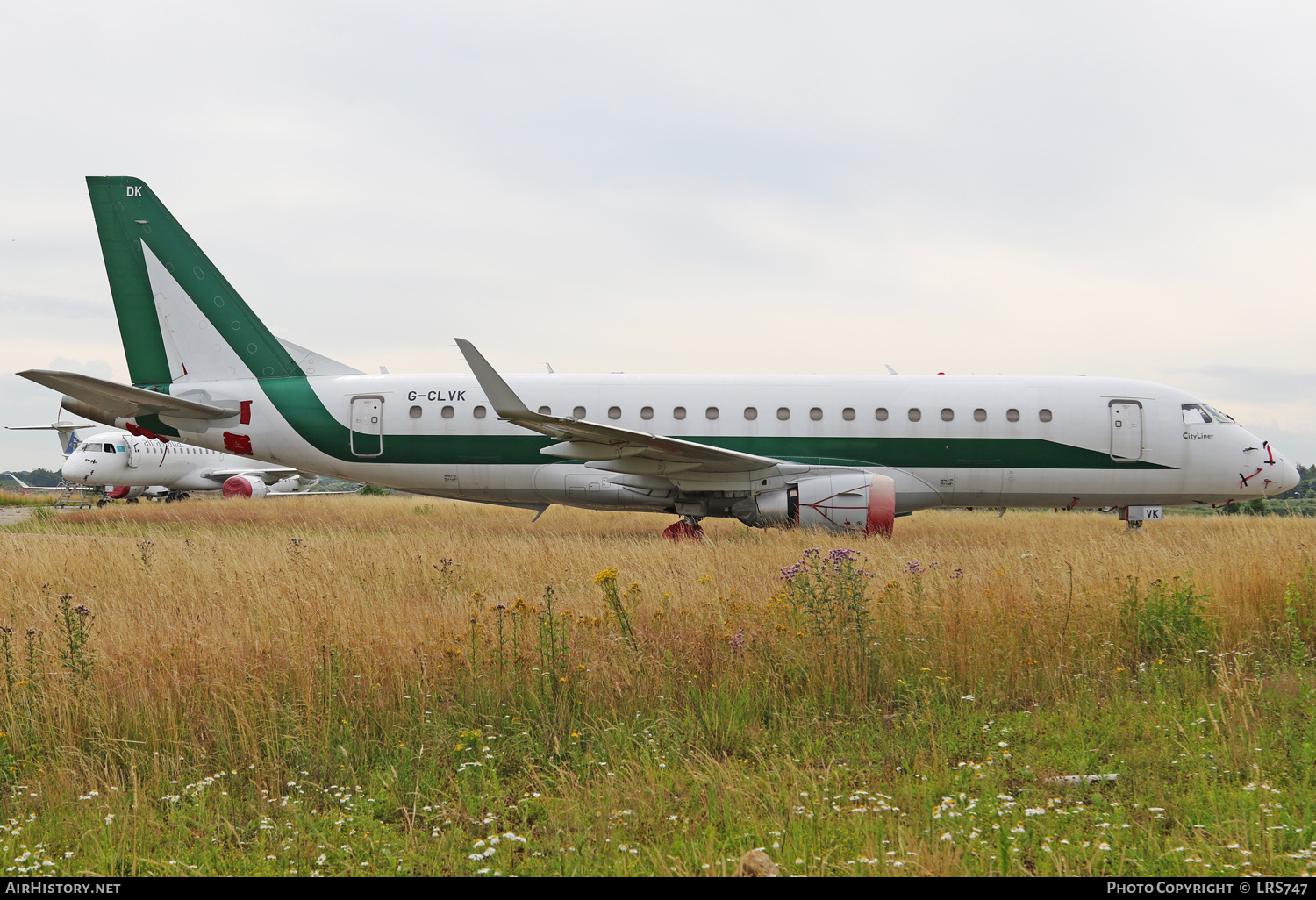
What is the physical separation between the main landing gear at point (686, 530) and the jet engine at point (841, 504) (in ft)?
4.63

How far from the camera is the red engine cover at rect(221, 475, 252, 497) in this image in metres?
36.4

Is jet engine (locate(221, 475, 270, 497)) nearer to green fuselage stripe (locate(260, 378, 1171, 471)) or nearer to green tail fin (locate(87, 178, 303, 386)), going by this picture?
green tail fin (locate(87, 178, 303, 386))

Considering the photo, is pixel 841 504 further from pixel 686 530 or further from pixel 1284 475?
pixel 1284 475

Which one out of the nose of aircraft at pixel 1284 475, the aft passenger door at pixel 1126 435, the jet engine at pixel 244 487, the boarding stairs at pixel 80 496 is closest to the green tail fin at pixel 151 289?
the aft passenger door at pixel 1126 435

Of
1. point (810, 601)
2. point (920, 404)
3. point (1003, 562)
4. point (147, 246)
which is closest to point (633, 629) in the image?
point (810, 601)

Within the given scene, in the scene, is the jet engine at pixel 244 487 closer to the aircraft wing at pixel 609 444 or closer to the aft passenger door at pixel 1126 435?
the aircraft wing at pixel 609 444

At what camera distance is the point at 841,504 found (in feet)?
42.8

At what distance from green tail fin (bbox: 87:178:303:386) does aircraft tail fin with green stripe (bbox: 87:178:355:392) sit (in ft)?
0.05

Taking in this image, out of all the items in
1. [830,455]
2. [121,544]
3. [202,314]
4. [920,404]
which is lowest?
[121,544]

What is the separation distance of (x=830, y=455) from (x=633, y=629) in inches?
378

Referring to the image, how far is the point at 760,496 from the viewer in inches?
541

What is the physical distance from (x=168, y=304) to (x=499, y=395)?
8.47 m

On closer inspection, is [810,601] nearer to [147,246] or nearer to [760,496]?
[760,496]

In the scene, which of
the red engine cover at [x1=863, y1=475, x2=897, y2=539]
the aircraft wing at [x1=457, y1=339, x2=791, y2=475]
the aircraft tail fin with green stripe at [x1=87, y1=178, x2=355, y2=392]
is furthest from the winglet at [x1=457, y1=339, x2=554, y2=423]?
the aircraft tail fin with green stripe at [x1=87, y1=178, x2=355, y2=392]
